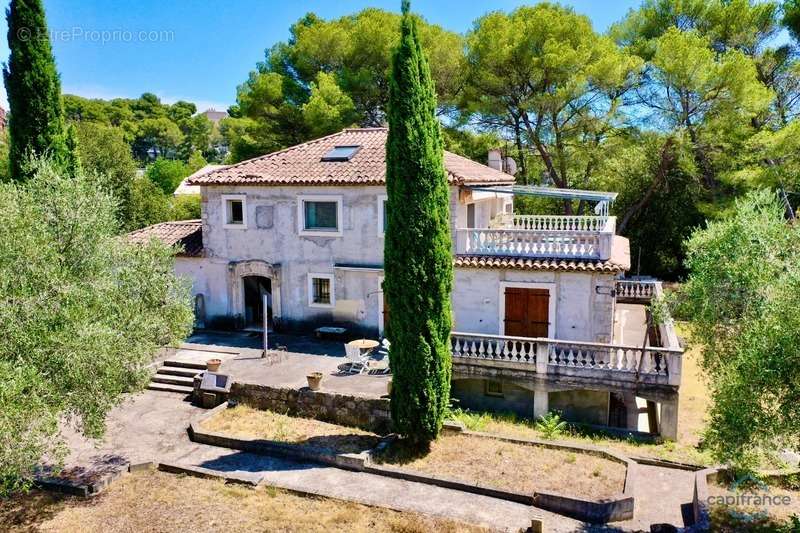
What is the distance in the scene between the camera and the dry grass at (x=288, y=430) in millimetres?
14789

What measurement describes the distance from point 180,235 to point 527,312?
14.8 meters

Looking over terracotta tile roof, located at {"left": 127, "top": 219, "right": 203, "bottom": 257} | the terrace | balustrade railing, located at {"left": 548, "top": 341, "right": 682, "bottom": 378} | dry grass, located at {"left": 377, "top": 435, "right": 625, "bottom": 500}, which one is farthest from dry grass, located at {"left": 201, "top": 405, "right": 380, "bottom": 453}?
terracotta tile roof, located at {"left": 127, "top": 219, "right": 203, "bottom": 257}

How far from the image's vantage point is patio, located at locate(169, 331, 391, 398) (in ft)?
56.1

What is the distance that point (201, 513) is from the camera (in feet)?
38.3

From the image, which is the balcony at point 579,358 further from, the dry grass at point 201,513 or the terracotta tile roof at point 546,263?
the dry grass at point 201,513

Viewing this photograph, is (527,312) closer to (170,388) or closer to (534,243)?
(534,243)

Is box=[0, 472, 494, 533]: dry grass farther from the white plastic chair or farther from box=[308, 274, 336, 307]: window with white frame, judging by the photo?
Answer: box=[308, 274, 336, 307]: window with white frame

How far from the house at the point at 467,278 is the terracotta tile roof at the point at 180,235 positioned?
118mm

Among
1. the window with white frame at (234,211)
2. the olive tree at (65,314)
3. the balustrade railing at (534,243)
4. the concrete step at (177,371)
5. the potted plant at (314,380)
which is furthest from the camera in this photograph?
the window with white frame at (234,211)

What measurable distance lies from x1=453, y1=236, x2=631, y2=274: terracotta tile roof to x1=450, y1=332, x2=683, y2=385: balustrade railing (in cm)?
244

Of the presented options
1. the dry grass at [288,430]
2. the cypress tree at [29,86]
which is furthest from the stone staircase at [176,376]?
the cypress tree at [29,86]

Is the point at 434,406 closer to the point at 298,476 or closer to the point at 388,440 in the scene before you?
the point at 388,440

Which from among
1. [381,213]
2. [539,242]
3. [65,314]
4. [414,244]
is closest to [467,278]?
[539,242]

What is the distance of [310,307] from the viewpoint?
2167 centimetres
